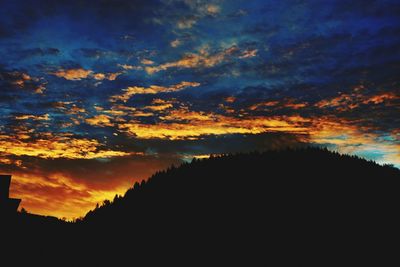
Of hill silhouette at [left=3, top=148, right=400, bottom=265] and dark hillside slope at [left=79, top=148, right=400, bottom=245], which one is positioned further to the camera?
dark hillside slope at [left=79, top=148, right=400, bottom=245]

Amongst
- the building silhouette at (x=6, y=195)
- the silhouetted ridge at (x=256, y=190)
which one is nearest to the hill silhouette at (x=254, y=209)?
the silhouetted ridge at (x=256, y=190)

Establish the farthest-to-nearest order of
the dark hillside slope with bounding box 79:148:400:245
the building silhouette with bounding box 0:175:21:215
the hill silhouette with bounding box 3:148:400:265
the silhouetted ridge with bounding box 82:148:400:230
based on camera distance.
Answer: the building silhouette with bounding box 0:175:21:215 → the silhouetted ridge with bounding box 82:148:400:230 → the dark hillside slope with bounding box 79:148:400:245 → the hill silhouette with bounding box 3:148:400:265

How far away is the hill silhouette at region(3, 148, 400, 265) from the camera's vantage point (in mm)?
9883

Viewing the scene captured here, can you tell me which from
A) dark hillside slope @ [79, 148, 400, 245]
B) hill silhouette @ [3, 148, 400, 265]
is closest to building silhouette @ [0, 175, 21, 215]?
hill silhouette @ [3, 148, 400, 265]

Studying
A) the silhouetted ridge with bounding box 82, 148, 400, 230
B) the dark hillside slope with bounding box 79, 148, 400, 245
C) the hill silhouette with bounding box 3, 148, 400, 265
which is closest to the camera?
the hill silhouette with bounding box 3, 148, 400, 265

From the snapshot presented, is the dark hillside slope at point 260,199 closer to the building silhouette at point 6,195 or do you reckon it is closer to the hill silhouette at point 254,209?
the hill silhouette at point 254,209

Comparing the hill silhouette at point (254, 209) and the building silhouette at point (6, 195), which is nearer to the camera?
the hill silhouette at point (254, 209)

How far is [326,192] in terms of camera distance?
11.1 metres

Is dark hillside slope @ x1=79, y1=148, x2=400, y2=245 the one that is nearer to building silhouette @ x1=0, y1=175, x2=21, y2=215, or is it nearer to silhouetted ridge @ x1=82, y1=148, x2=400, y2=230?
silhouetted ridge @ x1=82, y1=148, x2=400, y2=230

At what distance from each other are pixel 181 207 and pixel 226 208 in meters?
1.32

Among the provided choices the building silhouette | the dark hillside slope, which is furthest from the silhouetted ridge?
the building silhouette

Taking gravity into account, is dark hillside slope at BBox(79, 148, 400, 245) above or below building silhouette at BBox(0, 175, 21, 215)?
below

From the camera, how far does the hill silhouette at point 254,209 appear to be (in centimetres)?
988

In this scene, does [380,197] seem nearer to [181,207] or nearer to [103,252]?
[181,207]
